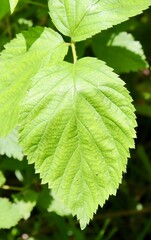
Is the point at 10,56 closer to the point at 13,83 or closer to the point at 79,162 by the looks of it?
the point at 13,83


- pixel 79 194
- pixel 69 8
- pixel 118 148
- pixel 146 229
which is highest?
pixel 69 8

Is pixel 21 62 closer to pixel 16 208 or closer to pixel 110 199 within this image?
pixel 16 208

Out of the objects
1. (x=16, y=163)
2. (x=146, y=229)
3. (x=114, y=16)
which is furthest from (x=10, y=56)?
(x=146, y=229)

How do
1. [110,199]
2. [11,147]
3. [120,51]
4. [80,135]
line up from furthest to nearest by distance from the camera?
[110,199]
[120,51]
[11,147]
[80,135]

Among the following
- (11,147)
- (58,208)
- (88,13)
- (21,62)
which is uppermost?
(88,13)

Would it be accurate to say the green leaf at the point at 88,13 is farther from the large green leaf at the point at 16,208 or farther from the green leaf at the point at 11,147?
the large green leaf at the point at 16,208

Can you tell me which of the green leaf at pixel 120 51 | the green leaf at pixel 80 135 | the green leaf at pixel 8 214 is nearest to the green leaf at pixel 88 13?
the green leaf at pixel 80 135

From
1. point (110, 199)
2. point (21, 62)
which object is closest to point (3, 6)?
point (21, 62)
